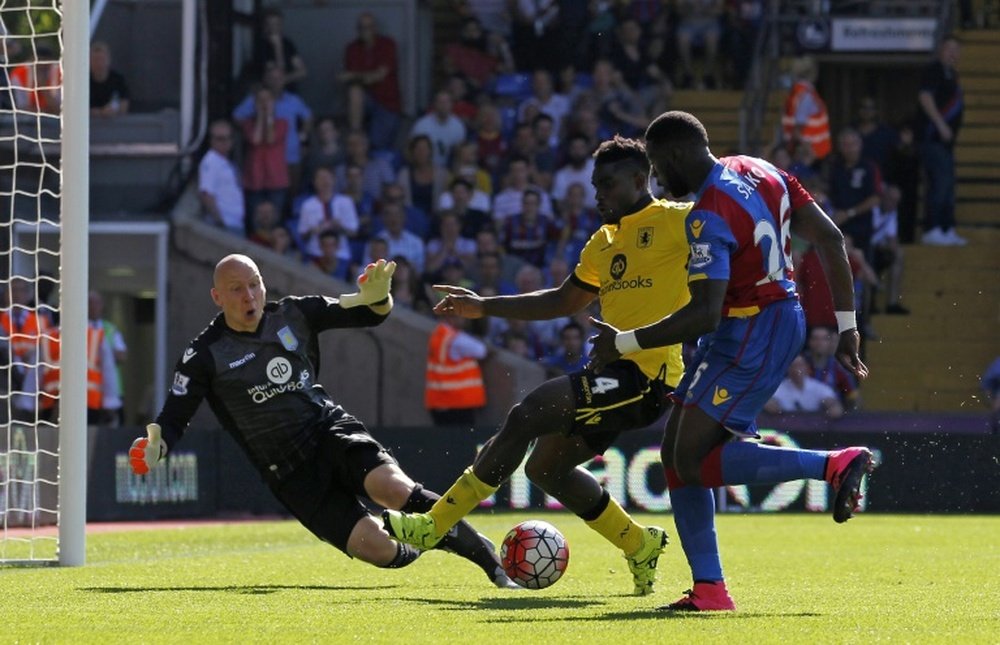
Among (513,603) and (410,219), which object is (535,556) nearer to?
(513,603)

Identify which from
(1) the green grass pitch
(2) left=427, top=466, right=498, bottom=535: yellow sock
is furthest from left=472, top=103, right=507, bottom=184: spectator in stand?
(2) left=427, top=466, right=498, bottom=535: yellow sock

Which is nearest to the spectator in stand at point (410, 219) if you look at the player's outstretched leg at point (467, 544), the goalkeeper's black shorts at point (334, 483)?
the goalkeeper's black shorts at point (334, 483)

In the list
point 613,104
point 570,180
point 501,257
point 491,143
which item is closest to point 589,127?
point 613,104

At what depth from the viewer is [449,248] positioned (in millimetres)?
18828

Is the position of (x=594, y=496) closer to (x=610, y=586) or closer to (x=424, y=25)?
(x=610, y=586)

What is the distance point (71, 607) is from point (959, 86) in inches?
563

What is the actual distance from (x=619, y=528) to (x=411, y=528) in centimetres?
124

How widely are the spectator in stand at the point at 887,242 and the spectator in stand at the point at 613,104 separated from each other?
264 cm

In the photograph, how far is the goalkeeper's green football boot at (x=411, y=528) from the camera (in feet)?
25.1

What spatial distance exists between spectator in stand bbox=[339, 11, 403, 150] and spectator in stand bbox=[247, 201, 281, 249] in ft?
5.21

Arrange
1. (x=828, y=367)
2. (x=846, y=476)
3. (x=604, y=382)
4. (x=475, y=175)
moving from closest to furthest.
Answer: (x=846, y=476) → (x=604, y=382) → (x=828, y=367) → (x=475, y=175)

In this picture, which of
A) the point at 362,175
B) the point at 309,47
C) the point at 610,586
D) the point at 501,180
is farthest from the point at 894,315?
the point at 610,586

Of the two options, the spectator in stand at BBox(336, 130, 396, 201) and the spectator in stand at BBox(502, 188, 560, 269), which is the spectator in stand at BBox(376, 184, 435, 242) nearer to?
the spectator in stand at BBox(336, 130, 396, 201)

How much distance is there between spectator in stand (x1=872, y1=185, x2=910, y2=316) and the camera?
19234 millimetres
